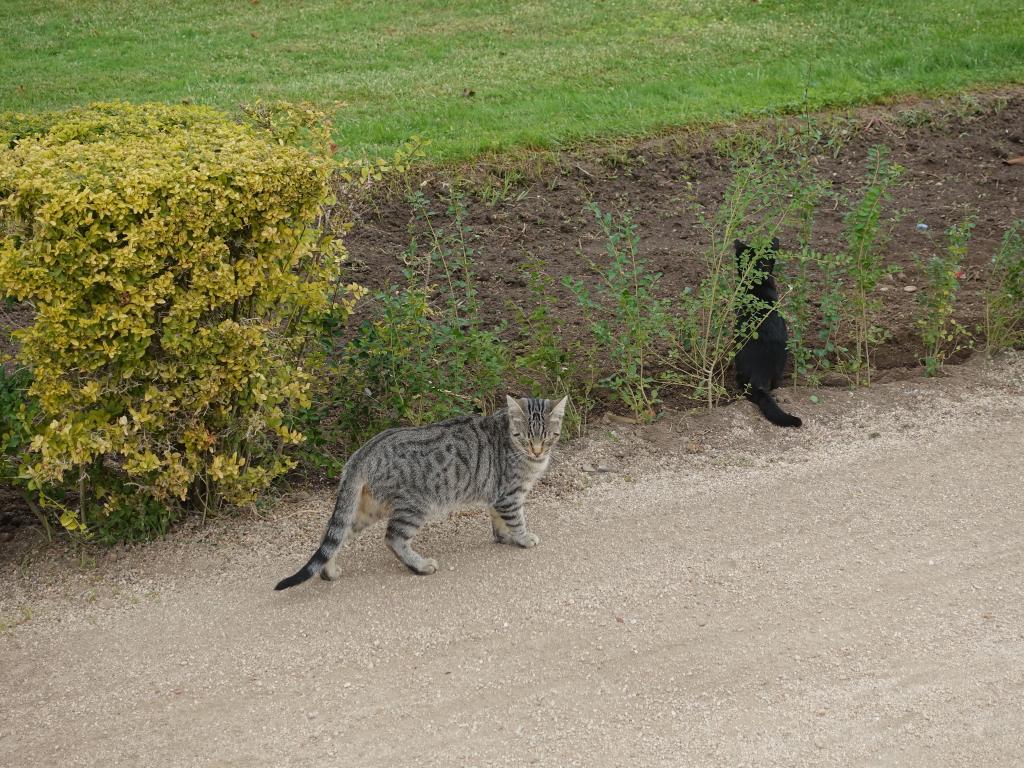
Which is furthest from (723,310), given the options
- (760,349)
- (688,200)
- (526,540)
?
(688,200)

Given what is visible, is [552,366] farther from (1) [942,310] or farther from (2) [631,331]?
(1) [942,310]

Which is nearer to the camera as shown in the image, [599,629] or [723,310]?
[599,629]

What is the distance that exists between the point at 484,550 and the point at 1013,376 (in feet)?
12.6

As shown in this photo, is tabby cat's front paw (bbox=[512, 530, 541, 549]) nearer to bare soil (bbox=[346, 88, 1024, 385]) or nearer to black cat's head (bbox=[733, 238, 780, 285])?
bare soil (bbox=[346, 88, 1024, 385])

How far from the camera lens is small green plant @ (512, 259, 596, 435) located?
6.90 metres

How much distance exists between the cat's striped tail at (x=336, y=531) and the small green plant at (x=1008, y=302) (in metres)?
4.47

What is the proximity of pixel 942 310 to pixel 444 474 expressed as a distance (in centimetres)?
360

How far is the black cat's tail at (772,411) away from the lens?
684cm

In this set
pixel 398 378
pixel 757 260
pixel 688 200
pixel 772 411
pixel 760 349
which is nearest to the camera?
pixel 398 378

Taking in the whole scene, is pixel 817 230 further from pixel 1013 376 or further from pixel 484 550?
pixel 484 550

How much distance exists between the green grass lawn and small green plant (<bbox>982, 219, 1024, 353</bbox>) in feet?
12.7

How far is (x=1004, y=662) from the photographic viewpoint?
4.84m

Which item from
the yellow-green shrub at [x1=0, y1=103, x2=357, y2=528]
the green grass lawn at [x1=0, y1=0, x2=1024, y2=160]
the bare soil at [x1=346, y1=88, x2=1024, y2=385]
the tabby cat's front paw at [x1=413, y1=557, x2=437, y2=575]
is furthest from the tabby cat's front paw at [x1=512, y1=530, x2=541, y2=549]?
the green grass lawn at [x1=0, y1=0, x2=1024, y2=160]

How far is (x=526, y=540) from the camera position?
5848 millimetres
